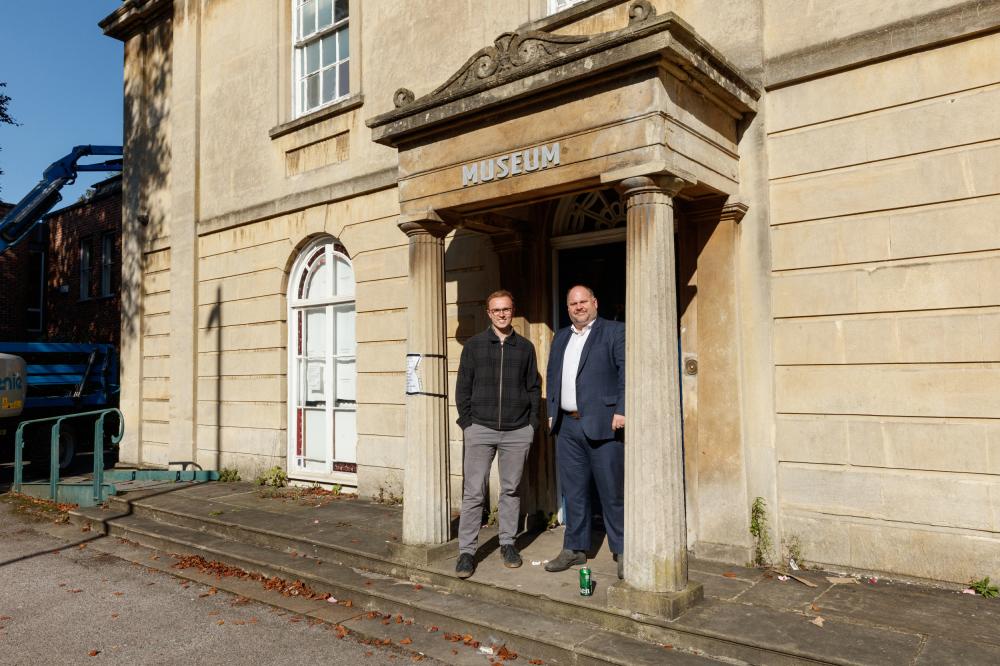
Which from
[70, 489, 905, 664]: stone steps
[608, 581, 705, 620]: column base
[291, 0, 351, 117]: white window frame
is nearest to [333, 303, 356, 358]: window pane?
[70, 489, 905, 664]: stone steps

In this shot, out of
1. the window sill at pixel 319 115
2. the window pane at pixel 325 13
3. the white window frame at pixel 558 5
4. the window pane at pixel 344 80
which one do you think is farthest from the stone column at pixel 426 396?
the window pane at pixel 325 13

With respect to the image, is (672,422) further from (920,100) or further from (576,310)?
(920,100)

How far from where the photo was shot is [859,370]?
5277 mm

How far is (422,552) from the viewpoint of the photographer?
Result: 5.80 meters

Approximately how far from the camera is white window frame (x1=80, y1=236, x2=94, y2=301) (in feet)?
63.0

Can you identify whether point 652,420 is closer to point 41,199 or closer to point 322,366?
point 322,366

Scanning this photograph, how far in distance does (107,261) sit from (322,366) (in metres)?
12.0

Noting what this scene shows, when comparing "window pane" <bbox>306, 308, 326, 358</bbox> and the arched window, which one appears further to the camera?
"window pane" <bbox>306, 308, 326, 358</bbox>

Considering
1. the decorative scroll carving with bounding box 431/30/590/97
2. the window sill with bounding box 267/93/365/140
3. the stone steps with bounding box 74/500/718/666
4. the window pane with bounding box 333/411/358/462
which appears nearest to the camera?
the stone steps with bounding box 74/500/718/666

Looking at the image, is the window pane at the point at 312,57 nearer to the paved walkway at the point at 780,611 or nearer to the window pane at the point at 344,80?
the window pane at the point at 344,80

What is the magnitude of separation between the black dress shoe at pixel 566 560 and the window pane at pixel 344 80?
21.6 ft

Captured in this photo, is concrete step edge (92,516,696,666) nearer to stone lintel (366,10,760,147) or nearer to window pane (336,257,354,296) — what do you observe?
window pane (336,257,354,296)

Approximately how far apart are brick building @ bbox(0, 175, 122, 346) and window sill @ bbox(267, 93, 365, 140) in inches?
396

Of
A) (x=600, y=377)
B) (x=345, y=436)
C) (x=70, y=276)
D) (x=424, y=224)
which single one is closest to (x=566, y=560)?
(x=600, y=377)
